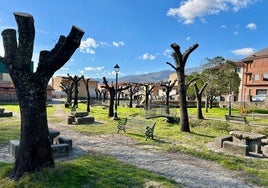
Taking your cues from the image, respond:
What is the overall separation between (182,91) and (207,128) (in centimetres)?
352

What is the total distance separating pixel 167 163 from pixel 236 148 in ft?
12.4

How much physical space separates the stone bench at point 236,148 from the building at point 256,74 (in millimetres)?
40815

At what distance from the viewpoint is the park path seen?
7.01 meters

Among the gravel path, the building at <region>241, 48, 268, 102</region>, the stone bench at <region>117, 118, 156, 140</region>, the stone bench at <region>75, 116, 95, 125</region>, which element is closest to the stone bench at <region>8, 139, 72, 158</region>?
the gravel path

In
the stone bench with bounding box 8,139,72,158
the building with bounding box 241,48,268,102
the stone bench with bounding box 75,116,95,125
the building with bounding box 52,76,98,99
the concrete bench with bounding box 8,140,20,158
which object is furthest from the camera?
the building with bounding box 52,76,98,99

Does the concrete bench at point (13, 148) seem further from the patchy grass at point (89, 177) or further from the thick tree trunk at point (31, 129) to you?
the thick tree trunk at point (31, 129)

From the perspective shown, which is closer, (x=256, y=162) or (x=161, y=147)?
(x=256, y=162)

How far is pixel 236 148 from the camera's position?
10617 mm

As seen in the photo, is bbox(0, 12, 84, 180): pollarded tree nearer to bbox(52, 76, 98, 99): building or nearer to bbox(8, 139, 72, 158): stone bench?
bbox(8, 139, 72, 158): stone bench

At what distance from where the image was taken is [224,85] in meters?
35.9

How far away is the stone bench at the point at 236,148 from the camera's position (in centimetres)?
1039

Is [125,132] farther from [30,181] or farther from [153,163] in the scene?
[30,181]

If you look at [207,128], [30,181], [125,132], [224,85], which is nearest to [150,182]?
[30,181]

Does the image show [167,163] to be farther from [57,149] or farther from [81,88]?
[81,88]
